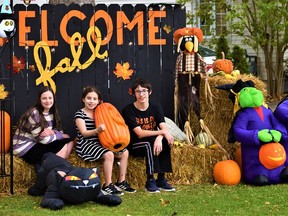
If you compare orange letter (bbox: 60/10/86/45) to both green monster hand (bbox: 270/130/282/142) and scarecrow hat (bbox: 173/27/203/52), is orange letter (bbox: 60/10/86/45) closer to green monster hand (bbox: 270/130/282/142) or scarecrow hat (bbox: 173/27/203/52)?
scarecrow hat (bbox: 173/27/203/52)

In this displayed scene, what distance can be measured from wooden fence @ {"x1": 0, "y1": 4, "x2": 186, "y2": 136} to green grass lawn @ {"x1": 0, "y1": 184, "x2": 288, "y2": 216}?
1.54m

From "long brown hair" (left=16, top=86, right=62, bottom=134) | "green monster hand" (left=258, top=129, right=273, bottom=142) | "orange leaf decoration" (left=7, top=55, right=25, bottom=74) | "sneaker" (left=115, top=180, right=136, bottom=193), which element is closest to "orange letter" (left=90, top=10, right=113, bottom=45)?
"orange leaf decoration" (left=7, top=55, right=25, bottom=74)

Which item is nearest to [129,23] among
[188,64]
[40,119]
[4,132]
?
[188,64]

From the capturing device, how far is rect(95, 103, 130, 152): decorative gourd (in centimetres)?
633

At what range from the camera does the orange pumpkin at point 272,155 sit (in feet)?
21.8

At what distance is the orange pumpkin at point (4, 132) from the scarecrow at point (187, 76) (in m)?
2.07

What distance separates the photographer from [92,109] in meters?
6.62

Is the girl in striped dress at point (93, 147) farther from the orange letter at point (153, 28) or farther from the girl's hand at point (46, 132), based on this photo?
the orange letter at point (153, 28)

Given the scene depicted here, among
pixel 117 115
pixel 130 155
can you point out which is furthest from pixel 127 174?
pixel 117 115

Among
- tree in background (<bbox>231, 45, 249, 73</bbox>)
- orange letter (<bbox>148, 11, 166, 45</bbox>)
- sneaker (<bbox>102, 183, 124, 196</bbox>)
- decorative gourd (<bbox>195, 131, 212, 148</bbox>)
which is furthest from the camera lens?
tree in background (<bbox>231, 45, 249, 73</bbox>)

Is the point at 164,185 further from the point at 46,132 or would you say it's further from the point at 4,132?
the point at 4,132

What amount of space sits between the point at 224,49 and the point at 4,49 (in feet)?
30.1

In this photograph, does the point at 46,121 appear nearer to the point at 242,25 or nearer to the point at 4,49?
the point at 4,49

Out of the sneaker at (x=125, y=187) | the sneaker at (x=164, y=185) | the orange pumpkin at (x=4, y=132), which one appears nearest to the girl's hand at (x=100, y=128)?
the sneaker at (x=125, y=187)
